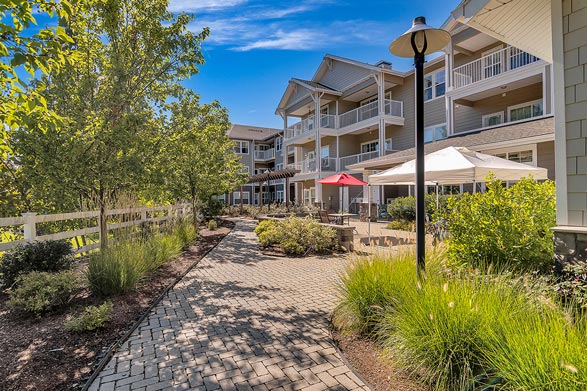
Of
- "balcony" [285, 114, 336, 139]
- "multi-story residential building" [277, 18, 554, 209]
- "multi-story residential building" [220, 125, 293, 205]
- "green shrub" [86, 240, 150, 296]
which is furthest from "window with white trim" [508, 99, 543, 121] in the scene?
"multi-story residential building" [220, 125, 293, 205]

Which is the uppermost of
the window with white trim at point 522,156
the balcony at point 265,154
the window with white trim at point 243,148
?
the window with white trim at point 243,148

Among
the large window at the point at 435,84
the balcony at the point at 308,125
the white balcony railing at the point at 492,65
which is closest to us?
the white balcony railing at the point at 492,65

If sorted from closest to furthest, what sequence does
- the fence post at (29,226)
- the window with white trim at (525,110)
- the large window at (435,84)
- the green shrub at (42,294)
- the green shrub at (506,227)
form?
the green shrub at (506,227)
the green shrub at (42,294)
the fence post at (29,226)
the window with white trim at (525,110)
the large window at (435,84)

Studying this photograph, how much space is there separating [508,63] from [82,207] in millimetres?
17337

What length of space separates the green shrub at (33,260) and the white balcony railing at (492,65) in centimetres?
1710

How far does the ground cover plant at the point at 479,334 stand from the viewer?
6.39 ft

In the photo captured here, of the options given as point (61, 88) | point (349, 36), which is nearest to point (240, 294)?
point (61, 88)

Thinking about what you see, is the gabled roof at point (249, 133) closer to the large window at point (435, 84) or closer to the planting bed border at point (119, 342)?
the large window at point (435, 84)

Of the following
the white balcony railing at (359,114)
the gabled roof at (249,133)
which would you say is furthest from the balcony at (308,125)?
the gabled roof at (249,133)

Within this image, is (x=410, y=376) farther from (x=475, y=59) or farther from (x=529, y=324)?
(x=475, y=59)

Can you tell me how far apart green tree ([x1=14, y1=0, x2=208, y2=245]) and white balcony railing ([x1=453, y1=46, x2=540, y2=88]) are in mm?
13620

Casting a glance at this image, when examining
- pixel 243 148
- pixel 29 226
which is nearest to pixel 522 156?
pixel 29 226

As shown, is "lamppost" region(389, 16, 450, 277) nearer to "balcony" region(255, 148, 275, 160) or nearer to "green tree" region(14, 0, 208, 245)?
"green tree" region(14, 0, 208, 245)

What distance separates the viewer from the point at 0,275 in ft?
18.5
